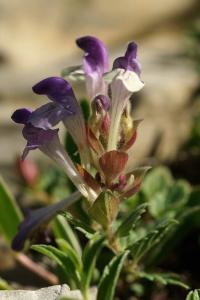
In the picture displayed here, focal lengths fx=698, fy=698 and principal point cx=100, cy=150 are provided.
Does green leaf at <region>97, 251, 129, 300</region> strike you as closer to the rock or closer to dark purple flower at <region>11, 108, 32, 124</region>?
the rock

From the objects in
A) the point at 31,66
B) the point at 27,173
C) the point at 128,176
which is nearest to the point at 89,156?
the point at 128,176

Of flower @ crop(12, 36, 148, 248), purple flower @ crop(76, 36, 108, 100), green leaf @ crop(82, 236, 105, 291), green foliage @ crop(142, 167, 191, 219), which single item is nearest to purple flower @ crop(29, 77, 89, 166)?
flower @ crop(12, 36, 148, 248)

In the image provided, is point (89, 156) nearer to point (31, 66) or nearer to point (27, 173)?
point (27, 173)

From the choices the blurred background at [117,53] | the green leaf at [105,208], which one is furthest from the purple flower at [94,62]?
the blurred background at [117,53]

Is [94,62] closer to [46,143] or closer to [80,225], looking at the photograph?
[46,143]

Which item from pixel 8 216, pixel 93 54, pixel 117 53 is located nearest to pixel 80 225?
pixel 93 54

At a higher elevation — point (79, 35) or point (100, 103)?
point (79, 35)
